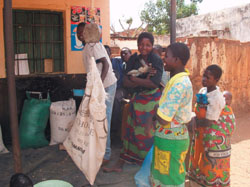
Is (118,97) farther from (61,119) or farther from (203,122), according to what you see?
(203,122)

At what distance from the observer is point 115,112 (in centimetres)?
418

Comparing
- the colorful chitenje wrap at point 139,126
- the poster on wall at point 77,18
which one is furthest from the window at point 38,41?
the colorful chitenje wrap at point 139,126

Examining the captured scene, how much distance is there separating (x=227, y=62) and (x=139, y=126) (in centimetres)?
464

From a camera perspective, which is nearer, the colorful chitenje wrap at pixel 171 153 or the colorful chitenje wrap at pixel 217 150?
the colorful chitenje wrap at pixel 171 153

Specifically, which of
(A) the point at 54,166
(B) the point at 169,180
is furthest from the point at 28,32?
(B) the point at 169,180

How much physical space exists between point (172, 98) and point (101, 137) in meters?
0.78

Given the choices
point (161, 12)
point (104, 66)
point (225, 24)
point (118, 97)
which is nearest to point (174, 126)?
point (104, 66)

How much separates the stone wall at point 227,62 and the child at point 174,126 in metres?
3.59

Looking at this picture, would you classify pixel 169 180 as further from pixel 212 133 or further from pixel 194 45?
pixel 194 45

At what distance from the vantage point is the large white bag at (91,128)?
235 cm

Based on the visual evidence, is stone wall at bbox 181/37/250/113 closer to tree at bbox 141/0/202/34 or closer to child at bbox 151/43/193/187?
child at bbox 151/43/193/187

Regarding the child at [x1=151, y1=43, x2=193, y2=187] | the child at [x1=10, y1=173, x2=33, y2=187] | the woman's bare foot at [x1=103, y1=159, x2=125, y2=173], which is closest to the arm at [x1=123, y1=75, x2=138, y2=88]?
the child at [x1=151, y1=43, x2=193, y2=187]

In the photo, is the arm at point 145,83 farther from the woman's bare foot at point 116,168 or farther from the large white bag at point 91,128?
the woman's bare foot at point 116,168

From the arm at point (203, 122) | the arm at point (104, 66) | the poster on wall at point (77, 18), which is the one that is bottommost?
the arm at point (203, 122)
